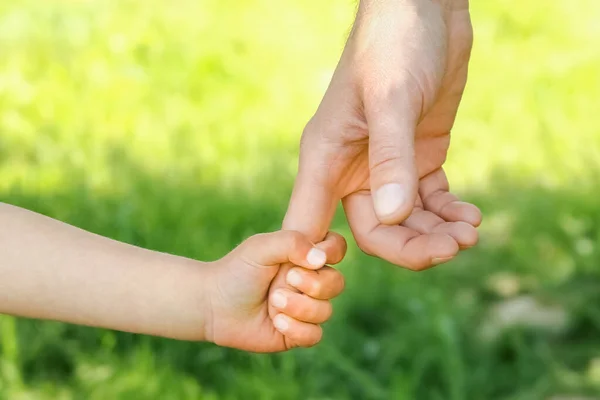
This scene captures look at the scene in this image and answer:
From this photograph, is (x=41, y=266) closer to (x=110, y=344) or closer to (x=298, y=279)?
(x=298, y=279)

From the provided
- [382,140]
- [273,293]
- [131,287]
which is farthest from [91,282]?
[382,140]

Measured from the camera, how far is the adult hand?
4.52 feet

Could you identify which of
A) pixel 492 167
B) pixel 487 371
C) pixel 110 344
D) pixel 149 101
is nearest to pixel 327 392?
pixel 487 371

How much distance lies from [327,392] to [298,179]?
77 centimetres

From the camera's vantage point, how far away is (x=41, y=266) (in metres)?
1.48

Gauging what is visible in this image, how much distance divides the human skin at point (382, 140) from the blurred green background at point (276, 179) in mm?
678

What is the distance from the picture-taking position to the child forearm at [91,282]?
148cm

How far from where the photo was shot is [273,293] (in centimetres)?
144

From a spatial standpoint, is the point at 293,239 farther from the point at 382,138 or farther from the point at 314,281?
the point at 382,138

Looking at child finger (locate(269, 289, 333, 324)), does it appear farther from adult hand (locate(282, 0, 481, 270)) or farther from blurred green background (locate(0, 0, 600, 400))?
blurred green background (locate(0, 0, 600, 400))

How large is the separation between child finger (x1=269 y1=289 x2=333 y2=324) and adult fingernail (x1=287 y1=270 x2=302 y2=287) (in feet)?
0.05

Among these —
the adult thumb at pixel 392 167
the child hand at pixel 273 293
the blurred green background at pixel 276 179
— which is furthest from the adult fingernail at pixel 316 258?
the blurred green background at pixel 276 179

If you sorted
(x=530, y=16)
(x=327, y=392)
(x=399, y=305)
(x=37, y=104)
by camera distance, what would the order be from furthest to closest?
(x=530, y=16), (x=37, y=104), (x=399, y=305), (x=327, y=392)

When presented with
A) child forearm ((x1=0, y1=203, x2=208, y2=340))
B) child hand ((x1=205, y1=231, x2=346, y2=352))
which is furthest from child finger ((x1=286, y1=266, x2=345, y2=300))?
child forearm ((x1=0, y1=203, x2=208, y2=340))
